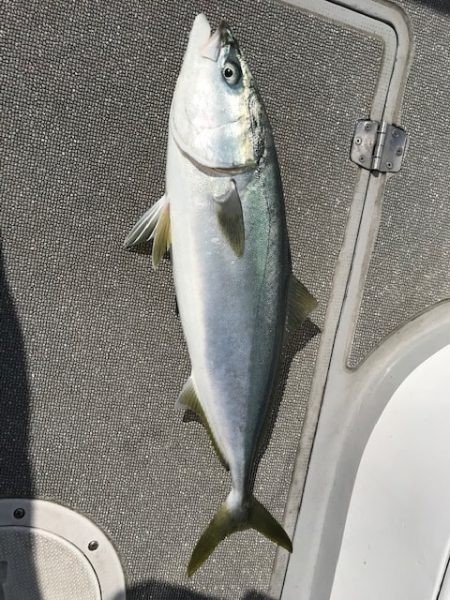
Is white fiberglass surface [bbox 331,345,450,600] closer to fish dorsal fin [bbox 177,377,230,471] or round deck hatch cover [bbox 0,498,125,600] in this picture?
fish dorsal fin [bbox 177,377,230,471]

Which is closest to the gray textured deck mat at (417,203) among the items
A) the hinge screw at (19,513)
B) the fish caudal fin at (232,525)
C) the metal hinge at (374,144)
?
the metal hinge at (374,144)

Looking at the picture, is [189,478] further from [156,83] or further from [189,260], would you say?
[156,83]

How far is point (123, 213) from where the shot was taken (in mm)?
1406

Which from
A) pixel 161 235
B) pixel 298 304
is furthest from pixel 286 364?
pixel 161 235

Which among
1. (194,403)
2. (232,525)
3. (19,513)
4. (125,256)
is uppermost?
(125,256)

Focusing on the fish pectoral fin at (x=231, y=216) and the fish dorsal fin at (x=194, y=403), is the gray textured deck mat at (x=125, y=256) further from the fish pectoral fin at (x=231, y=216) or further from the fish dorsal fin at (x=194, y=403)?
the fish pectoral fin at (x=231, y=216)

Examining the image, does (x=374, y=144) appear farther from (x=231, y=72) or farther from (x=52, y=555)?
(x=52, y=555)

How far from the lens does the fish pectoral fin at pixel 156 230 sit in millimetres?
1231

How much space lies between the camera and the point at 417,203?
1662mm

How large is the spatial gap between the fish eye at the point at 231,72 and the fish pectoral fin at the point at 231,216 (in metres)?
0.21

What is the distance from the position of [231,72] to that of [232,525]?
1069 millimetres

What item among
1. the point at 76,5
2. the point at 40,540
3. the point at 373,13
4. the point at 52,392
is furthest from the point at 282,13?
the point at 40,540

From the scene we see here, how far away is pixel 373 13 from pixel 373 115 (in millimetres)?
279

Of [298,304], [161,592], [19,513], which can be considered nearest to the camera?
[298,304]
